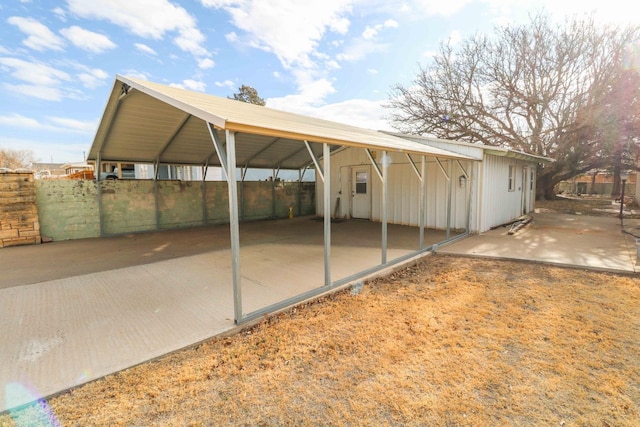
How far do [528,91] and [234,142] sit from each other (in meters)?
16.7

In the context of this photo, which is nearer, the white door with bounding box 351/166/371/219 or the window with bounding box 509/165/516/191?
the window with bounding box 509/165/516/191

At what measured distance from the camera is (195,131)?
7.33 m

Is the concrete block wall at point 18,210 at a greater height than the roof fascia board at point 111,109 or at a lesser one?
lesser

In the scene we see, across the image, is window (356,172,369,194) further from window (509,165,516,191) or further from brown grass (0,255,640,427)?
brown grass (0,255,640,427)

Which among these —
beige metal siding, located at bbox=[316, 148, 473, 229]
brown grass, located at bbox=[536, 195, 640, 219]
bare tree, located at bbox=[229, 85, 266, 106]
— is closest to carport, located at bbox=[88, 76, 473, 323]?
beige metal siding, located at bbox=[316, 148, 473, 229]

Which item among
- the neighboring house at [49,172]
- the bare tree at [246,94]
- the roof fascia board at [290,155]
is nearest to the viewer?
the roof fascia board at [290,155]

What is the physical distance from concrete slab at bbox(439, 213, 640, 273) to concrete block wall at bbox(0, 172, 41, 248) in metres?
9.27

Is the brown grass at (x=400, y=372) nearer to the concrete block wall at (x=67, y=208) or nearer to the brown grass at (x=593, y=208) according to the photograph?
the concrete block wall at (x=67, y=208)

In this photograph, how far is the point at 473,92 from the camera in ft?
51.4

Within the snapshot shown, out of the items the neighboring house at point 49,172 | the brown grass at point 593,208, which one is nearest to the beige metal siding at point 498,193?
the brown grass at point 593,208

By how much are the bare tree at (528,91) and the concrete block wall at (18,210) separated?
638 inches

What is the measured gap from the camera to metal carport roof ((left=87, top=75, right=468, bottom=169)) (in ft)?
10.3

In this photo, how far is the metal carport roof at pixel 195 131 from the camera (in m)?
3.13

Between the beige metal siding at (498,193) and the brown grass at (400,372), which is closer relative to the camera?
the brown grass at (400,372)
